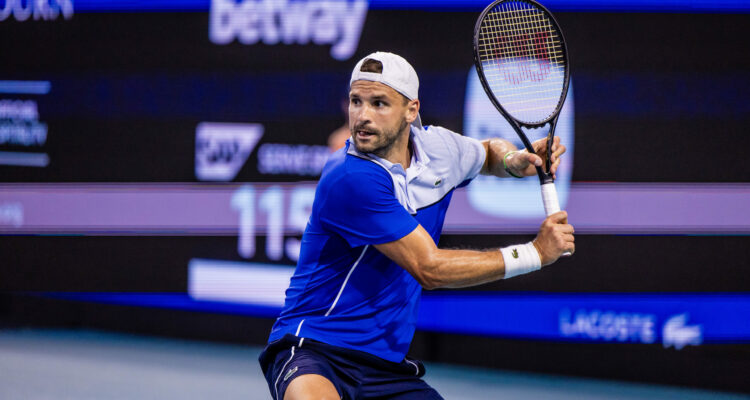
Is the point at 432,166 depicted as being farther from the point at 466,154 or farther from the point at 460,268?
the point at 460,268

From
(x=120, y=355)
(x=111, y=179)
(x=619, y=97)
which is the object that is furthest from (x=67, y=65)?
(x=619, y=97)

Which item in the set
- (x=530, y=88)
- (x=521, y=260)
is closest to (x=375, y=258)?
(x=521, y=260)

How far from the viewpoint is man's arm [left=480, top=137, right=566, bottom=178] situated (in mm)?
2980

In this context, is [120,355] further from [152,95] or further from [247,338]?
[152,95]

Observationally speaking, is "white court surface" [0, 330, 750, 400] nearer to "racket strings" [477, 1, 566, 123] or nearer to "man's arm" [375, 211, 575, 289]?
"racket strings" [477, 1, 566, 123]

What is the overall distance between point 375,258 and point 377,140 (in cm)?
A: 39

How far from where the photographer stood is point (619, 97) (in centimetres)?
515

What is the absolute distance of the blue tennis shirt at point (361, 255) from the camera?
110 inches

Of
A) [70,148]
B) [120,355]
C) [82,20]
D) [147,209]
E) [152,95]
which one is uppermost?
[82,20]

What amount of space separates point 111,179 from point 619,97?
3.26 metres

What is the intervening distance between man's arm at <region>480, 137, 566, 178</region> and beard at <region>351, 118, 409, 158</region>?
0.46 metres

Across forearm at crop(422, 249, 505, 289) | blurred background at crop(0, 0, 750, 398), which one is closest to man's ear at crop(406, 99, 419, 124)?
forearm at crop(422, 249, 505, 289)

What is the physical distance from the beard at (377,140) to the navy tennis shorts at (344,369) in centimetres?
66

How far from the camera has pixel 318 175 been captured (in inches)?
218
